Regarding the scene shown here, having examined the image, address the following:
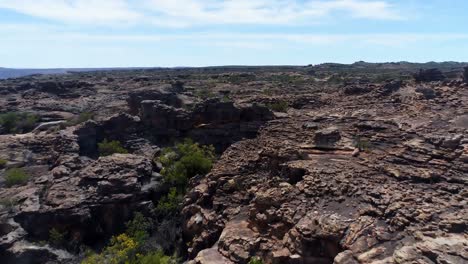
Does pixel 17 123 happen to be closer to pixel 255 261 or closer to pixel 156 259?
pixel 156 259

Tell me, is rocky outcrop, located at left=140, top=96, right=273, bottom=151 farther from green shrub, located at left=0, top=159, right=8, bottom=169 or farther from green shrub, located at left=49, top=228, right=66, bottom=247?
green shrub, located at left=49, top=228, right=66, bottom=247

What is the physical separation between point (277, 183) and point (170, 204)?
23.2 ft

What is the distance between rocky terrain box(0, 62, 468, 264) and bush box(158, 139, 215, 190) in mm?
1039

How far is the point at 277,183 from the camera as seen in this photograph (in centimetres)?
2258

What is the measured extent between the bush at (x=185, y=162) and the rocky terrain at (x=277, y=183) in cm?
104

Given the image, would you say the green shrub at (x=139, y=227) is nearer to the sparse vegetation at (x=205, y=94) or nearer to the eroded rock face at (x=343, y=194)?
the eroded rock face at (x=343, y=194)

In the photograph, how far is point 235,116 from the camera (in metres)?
34.3

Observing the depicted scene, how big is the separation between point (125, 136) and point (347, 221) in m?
22.8

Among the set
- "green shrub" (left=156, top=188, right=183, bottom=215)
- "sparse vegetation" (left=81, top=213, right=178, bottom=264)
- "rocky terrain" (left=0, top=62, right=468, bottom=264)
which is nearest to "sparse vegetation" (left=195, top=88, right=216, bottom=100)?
"rocky terrain" (left=0, top=62, right=468, bottom=264)

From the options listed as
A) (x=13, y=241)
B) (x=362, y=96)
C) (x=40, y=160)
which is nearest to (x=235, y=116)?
(x=362, y=96)

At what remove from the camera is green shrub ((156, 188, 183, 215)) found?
26.4 m

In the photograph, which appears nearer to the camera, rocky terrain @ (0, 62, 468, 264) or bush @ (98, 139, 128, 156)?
rocky terrain @ (0, 62, 468, 264)

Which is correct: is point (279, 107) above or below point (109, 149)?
above

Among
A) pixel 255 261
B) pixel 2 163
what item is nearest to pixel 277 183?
pixel 255 261
